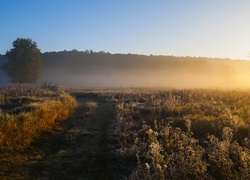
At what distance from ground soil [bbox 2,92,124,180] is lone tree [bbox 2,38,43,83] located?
50.4 m

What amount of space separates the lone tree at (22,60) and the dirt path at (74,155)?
50.3 m

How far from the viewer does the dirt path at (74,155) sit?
9.21 meters

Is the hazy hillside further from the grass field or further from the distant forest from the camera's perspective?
the grass field

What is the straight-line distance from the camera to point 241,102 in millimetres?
21219

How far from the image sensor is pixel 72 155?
1097 cm

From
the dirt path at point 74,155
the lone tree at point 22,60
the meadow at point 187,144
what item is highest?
the lone tree at point 22,60

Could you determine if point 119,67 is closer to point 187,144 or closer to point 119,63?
point 119,63

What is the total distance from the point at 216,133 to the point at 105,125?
621 centimetres

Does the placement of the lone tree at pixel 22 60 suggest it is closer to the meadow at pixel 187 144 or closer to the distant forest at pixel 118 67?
the meadow at pixel 187 144

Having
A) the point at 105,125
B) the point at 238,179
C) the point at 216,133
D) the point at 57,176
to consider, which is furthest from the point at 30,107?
the point at 238,179

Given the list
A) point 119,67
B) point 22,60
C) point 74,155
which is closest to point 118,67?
point 119,67

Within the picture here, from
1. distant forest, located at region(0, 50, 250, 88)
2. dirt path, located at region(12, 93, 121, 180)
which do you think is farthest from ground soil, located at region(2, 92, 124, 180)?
distant forest, located at region(0, 50, 250, 88)

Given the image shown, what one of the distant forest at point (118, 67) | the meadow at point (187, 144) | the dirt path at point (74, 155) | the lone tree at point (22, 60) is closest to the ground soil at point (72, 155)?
the dirt path at point (74, 155)

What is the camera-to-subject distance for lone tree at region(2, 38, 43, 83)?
6308 centimetres
